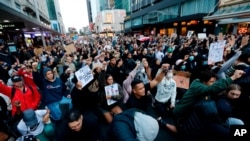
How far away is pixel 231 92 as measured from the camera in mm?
2998

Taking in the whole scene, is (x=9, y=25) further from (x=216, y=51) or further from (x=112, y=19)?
(x=112, y=19)

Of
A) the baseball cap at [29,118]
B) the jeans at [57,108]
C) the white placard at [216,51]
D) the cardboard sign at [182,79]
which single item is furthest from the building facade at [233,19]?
the baseball cap at [29,118]

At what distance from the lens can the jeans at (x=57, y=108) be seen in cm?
444

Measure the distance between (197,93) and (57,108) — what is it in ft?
12.5

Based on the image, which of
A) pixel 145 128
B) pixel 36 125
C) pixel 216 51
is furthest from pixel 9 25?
pixel 145 128

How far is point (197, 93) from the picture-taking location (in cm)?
287

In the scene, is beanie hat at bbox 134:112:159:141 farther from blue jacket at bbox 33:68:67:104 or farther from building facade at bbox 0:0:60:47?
building facade at bbox 0:0:60:47

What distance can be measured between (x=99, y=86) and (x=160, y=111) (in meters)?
2.16

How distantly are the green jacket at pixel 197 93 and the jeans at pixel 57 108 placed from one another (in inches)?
125

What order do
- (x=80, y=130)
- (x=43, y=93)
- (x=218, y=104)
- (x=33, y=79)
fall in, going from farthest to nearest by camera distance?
(x=33, y=79)
(x=43, y=93)
(x=218, y=104)
(x=80, y=130)

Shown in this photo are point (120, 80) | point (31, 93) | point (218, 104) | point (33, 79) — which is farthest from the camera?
point (120, 80)

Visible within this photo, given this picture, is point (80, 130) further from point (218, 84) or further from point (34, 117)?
point (218, 84)

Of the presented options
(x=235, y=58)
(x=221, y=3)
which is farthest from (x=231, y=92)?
(x=221, y=3)

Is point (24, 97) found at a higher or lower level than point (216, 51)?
lower
